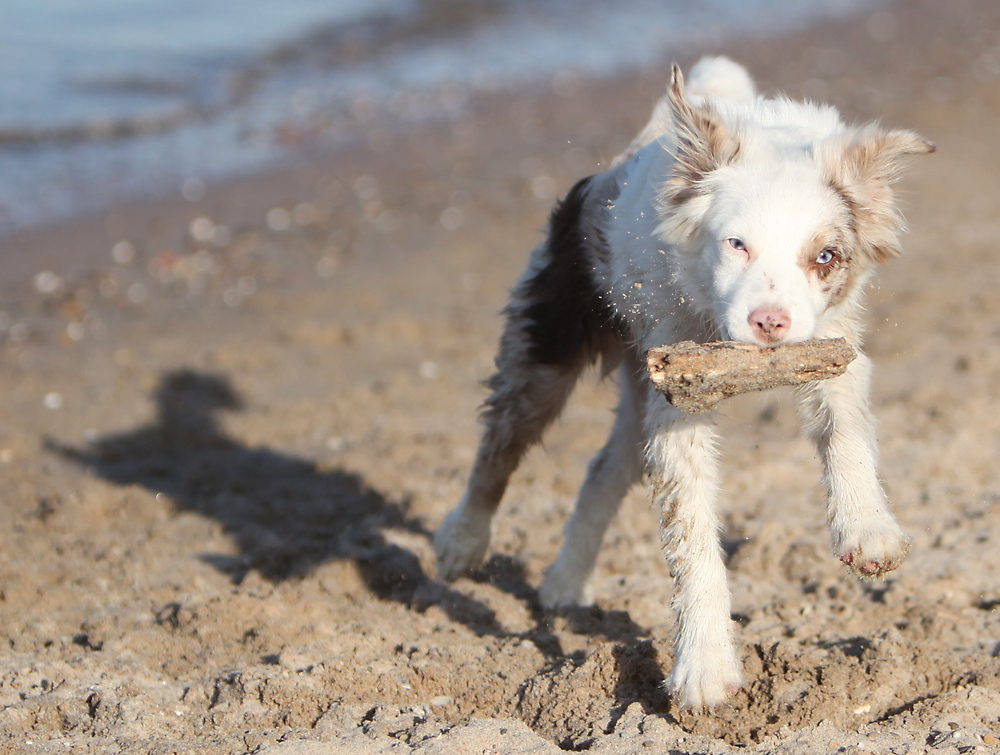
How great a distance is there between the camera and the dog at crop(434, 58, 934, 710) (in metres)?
3.34

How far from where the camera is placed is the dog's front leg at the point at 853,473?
341 centimetres

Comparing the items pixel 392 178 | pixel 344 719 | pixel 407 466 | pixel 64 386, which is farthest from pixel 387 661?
pixel 392 178

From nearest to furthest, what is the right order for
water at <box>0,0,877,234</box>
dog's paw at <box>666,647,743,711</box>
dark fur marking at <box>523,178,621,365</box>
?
dog's paw at <box>666,647,743,711</box> → dark fur marking at <box>523,178,621,365</box> → water at <box>0,0,877,234</box>

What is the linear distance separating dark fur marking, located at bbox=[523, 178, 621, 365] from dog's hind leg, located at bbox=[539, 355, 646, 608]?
231 mm

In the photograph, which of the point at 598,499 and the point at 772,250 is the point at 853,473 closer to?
the point at 772,250

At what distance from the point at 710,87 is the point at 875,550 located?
A: 2155 millimetres

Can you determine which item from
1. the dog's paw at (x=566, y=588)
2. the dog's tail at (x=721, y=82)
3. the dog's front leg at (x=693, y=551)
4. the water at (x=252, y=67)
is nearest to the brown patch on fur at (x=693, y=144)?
the dog's front leg at (x=693, y=551)

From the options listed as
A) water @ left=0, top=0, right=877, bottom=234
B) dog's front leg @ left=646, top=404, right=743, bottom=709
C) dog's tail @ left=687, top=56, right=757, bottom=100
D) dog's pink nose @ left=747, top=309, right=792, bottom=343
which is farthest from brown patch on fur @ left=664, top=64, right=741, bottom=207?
water @ left=0, top=0, right=877, bottom=234

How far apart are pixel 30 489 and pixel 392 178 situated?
5.83 meters

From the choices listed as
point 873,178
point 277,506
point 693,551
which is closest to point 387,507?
point 277,506

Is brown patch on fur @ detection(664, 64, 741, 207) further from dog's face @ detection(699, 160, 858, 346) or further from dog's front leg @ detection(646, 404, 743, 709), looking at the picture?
dog's front leg @ detection(646, 404, 743, 709)

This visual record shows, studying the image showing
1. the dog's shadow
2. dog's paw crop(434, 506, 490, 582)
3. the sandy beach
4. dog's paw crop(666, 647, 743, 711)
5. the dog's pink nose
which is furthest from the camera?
dog's paw crop(434, 506, 490, 582)

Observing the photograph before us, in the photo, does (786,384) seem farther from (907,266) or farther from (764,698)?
(907,266)

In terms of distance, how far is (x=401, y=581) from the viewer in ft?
15.4
